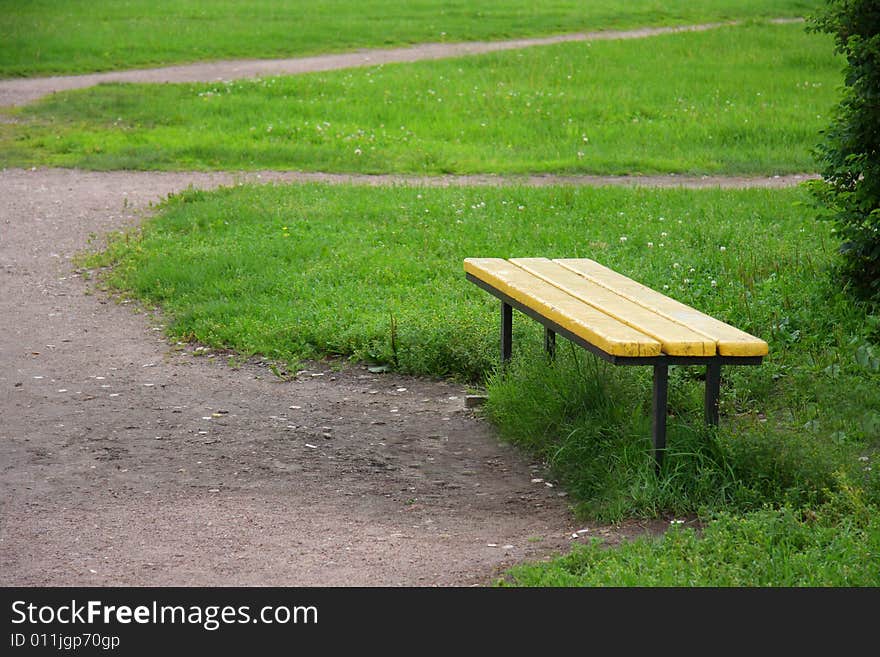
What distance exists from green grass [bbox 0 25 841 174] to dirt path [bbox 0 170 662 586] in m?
5.49

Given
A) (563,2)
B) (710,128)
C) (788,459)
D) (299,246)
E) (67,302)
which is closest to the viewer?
(788,459)

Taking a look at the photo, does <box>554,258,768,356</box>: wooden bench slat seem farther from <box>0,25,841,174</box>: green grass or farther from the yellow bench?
<box>0,25,841,174</box>: green grass

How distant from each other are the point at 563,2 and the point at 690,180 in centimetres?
1821

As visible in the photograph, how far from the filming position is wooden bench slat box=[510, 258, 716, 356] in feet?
14.5

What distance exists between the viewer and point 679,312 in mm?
5023

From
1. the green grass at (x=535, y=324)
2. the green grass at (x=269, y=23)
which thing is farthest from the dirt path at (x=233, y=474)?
the green grass at (x=269, y=23)

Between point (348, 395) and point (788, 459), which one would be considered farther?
point (348, 395)

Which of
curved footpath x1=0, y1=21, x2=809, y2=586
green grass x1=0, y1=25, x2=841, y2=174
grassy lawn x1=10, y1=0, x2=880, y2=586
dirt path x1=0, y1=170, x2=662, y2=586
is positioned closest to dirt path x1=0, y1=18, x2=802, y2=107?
grassy lawn x1=10, y1=0, x2=880, y2=586

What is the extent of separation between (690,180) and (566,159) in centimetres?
139

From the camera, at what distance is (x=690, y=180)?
11.8 m

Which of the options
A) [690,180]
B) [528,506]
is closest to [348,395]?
[528,506]
